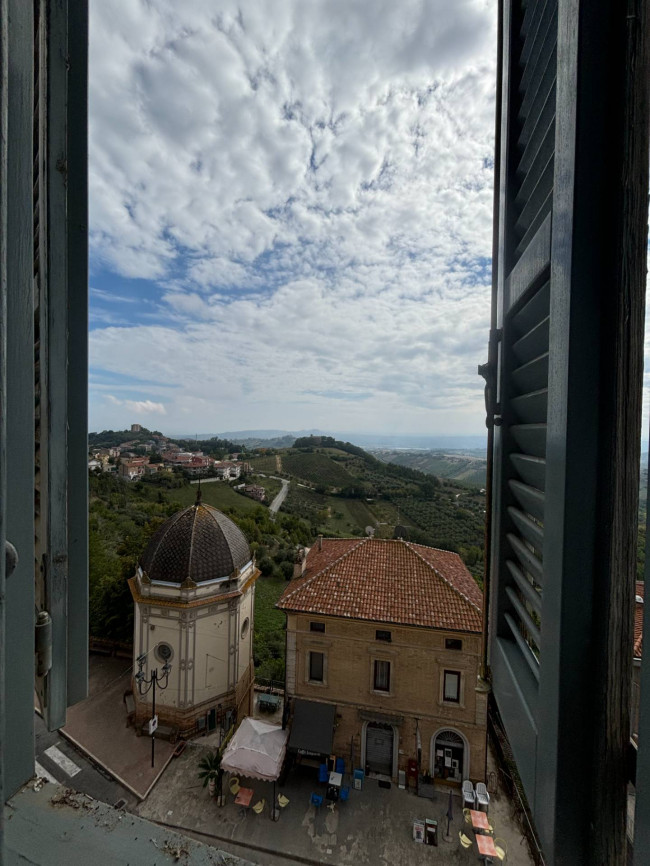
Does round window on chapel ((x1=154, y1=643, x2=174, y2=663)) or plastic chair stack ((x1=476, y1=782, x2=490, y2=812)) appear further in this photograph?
round window on chapel ((x1=154, y1=643, x2=174, y2=663))

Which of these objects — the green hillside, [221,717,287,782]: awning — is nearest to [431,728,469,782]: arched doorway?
[221,717,287,782]: awning

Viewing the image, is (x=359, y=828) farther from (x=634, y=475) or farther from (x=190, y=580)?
(x=634, y=475)

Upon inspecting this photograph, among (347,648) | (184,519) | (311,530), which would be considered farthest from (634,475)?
(311,530)

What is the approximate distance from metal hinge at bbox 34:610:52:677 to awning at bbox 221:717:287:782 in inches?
324

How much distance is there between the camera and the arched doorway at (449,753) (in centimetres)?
733

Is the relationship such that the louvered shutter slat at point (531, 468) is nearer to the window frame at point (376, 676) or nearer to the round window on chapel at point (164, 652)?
the window frame at point (376, 676)

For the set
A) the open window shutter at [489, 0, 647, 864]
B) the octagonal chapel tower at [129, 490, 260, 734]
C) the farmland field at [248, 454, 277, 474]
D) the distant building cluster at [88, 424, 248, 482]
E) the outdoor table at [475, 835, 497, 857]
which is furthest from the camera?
the farmland field at [248, 454, 277, 474]

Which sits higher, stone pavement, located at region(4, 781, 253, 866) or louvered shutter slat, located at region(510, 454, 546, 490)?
louvered shutter slat, located at region(510, 454, 546, 490)

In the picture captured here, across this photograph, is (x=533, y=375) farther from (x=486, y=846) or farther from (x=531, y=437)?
(x=486, y=846)

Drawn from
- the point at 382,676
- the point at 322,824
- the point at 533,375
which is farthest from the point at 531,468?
the point at 322,824

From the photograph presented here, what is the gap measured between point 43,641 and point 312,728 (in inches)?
334

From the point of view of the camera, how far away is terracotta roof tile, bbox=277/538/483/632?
732 cm

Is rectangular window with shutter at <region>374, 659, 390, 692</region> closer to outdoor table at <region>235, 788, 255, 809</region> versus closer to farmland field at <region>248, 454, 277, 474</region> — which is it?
outdoor table at <region>235, 788, 255, 809</region>

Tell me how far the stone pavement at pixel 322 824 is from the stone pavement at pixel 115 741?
454 millimetres
